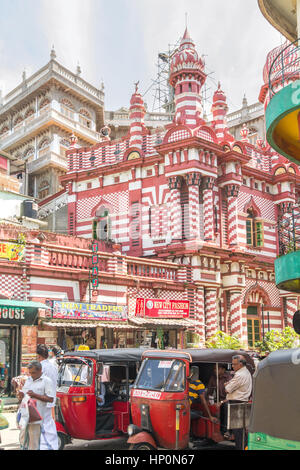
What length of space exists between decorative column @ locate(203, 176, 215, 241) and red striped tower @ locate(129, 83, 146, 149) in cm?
477

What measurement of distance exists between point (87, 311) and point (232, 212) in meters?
12.3

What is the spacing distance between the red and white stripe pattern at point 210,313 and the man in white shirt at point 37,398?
18282mm

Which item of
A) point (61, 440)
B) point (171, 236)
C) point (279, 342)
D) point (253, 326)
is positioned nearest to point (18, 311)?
point (61, 440)

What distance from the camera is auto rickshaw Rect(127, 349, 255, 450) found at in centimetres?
952

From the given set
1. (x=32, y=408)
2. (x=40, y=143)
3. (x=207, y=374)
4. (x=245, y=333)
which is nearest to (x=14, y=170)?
(x=40, y=143)

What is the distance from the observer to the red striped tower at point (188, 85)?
28328 millimetres

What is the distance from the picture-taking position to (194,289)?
2516 centimetres

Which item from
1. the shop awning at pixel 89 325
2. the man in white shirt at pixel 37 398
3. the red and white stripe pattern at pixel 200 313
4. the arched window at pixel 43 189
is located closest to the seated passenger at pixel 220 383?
the man in white shirt at pixel 37 398

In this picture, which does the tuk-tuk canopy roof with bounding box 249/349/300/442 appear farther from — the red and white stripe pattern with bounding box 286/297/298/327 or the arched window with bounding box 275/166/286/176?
the arched window with bounding box 275/166/286/176

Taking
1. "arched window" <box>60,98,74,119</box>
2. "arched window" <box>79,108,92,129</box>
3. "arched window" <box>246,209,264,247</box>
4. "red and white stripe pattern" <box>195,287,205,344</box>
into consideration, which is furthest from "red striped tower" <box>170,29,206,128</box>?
"arched window" <box>79,108,92,129</box>

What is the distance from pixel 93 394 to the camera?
35.8ft
